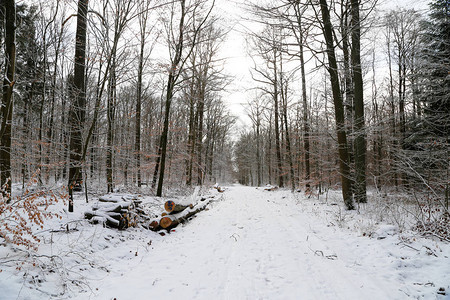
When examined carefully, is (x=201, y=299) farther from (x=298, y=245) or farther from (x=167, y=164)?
(x=167, y=164)

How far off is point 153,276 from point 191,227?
3.36 meters

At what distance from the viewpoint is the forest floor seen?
2.92 metres

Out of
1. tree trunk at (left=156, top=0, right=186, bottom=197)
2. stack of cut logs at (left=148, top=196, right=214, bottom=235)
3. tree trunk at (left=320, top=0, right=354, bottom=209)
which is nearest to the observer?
stack of cut logs at (left=148, top=196, right=214, bottom=235)

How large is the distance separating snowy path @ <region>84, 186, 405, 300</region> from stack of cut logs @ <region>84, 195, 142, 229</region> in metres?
1.12

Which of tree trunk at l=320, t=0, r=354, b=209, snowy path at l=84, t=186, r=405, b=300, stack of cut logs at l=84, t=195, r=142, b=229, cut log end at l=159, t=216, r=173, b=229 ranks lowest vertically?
snowy path at l=84, t=186, r=405, b=300

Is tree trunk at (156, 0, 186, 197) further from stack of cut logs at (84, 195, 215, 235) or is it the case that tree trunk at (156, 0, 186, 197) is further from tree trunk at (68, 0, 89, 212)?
tree trunk at (68, 0, 89, 212)

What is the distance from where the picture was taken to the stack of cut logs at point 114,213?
5.29 meters

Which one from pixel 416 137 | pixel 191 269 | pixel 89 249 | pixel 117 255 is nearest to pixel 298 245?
pixel 191 269

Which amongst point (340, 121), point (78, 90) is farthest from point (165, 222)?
point (340, 121)

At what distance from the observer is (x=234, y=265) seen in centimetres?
394

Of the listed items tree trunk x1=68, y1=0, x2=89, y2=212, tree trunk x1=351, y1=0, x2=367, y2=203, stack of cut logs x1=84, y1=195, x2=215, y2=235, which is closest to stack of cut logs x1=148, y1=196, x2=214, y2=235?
stack of cut logs x1=84, y1=195, x2=215, y2=235

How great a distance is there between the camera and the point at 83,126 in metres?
6.79

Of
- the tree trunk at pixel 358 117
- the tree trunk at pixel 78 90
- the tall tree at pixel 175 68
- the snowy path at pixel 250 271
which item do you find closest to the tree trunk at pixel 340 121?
the tree trunk at pixel 358 117

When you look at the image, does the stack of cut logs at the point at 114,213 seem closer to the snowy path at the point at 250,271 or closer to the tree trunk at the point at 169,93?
the snowy path at the point at 250,271
